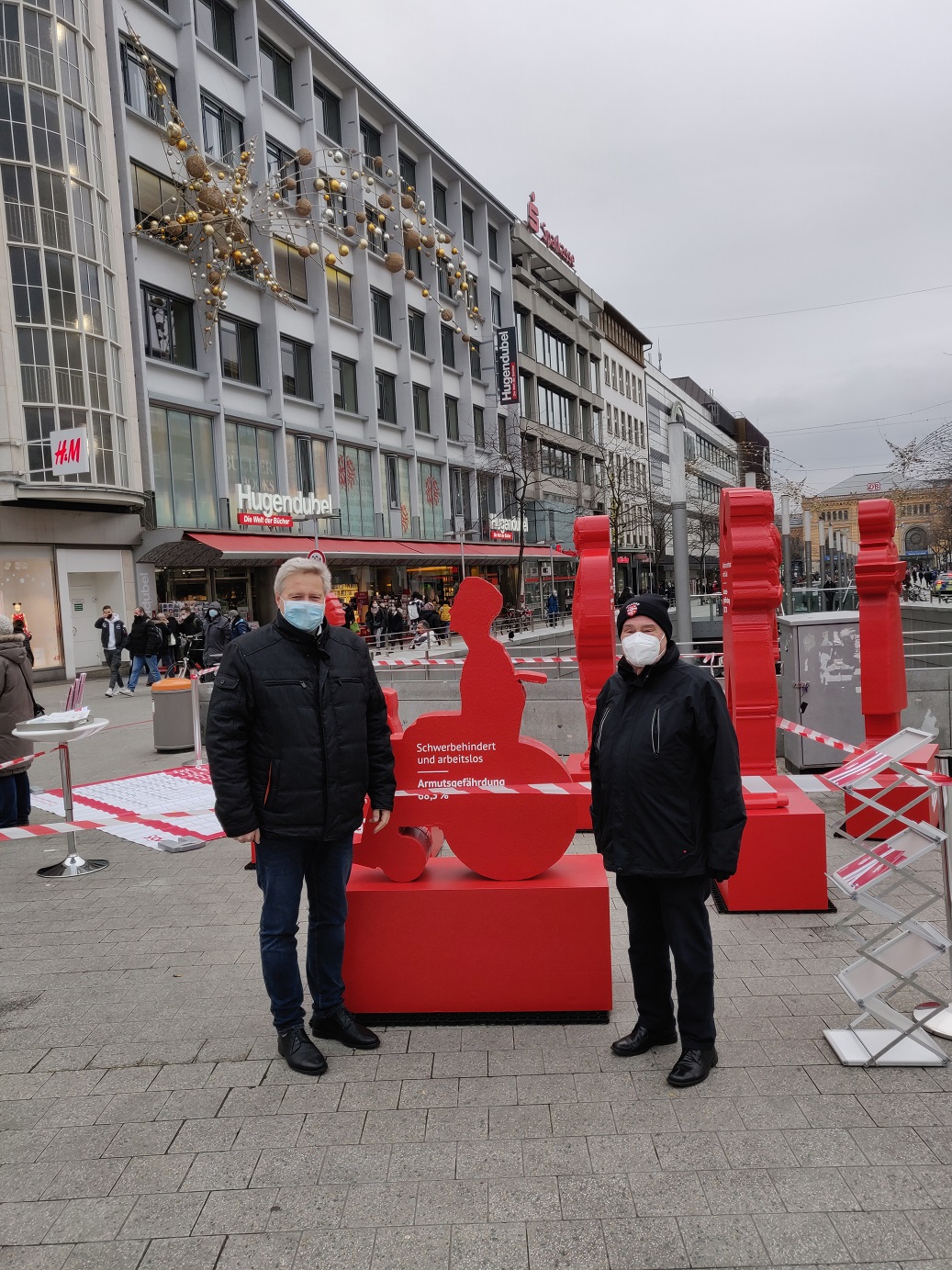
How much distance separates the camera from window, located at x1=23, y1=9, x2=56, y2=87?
21344 millimetres

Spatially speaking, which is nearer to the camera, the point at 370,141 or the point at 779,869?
the point at 779,869

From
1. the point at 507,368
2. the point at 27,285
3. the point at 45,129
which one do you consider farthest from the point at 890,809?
the point at 507,368

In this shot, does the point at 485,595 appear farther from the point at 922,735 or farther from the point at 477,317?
the point at 477,317

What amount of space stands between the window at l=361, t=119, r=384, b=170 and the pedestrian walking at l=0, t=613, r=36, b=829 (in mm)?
34667

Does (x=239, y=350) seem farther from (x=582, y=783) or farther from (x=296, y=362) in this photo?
(x=582, y=783)

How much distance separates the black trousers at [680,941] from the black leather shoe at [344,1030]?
1192 mm

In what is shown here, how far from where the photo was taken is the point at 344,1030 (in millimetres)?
3908

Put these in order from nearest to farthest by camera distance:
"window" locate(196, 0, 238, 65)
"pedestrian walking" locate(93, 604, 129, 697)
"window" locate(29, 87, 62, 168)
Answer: "pedestrian walking" locate(93, 604, 129, 697) < "window" locate(29, 87, 62, 168) < "window" locate(196, 0, 238, 65)

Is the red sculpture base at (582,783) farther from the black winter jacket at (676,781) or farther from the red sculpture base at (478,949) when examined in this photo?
the black winter jacket at (676,781)

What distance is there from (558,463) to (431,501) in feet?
39.2

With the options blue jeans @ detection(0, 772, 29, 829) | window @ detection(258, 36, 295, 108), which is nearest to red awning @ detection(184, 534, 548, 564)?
window @ detection(258, 36, 295, 108)

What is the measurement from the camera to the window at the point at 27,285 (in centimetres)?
2136

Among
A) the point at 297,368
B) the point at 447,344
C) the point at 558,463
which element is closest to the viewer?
the point at 297,368

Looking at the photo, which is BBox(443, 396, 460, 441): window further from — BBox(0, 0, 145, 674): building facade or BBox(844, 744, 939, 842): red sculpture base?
BBox(844, 744, 939, 842): red sculpture base
